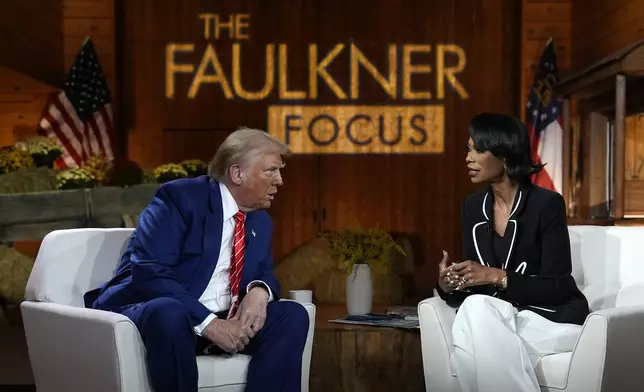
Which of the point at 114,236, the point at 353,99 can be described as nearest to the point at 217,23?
the point at 353,99

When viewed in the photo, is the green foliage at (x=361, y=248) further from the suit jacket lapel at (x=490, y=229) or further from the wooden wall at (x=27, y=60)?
the wooden wall at (x=27, y=60)

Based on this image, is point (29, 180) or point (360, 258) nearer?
point (360, 258)

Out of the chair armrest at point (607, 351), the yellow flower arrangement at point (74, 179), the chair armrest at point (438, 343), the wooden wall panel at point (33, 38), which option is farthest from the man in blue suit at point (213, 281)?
the wooden wall panel at point (33, 38)

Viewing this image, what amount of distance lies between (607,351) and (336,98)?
5.56m

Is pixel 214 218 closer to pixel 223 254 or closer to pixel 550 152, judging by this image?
pixel 223 254

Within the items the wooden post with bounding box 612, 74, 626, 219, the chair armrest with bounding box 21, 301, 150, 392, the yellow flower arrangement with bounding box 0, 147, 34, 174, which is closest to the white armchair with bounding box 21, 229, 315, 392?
the chair armrest with bounding box 21, 301, 150, 392

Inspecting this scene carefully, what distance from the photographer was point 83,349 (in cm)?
269

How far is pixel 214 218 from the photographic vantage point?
113 inches

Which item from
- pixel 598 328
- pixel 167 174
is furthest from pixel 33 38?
pixel 598 328

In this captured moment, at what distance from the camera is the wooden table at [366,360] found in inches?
140

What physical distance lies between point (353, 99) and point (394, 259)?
156 cm

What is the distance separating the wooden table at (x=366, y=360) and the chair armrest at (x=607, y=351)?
915 millimetres

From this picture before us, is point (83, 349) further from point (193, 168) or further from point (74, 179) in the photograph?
point (193, 168)

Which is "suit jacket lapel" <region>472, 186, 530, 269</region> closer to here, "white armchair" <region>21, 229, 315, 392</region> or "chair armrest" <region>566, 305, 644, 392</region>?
"chair armrest" <region>566, 305, 644, 392</region>
